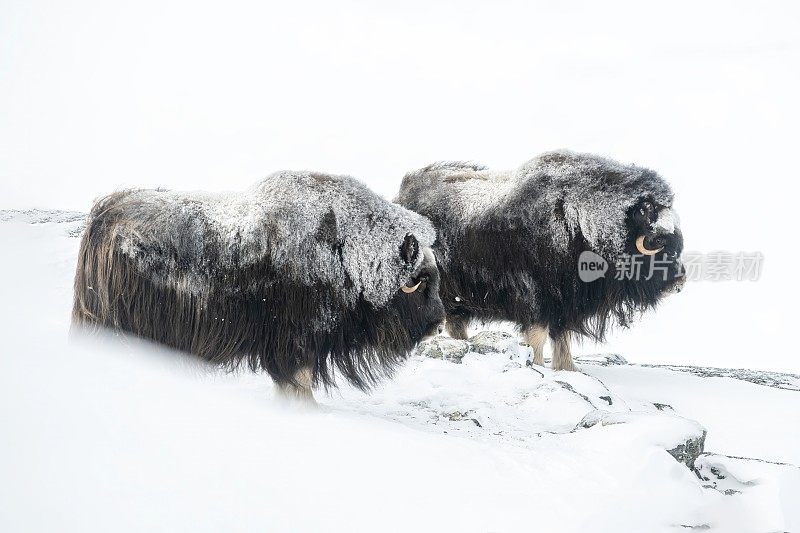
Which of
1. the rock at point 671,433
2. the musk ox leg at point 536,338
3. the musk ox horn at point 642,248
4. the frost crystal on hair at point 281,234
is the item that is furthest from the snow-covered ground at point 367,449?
the musk ox horn at point 642,248

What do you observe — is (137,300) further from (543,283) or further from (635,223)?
(635,223)

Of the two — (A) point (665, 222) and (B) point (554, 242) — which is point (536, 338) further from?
(A) point (665, 222)

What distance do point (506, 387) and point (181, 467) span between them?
2.54 m

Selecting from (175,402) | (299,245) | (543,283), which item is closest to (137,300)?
(299,245)

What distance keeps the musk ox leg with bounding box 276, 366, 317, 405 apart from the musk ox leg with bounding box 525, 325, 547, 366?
2073 millimetres

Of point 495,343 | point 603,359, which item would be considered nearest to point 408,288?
point 495,343

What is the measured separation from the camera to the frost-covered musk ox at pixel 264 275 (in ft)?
11.5

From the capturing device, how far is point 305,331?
3.65m

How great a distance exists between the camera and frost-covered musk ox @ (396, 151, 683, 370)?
16.5 feet

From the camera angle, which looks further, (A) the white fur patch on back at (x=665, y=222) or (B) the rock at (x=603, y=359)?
(B) the rock at (x=603, y=359)

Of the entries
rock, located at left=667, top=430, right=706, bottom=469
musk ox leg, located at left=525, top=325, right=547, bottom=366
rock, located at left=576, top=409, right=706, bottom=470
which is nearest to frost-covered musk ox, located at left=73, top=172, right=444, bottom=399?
rock, located at left=576, top=409, right=706, bottom=470

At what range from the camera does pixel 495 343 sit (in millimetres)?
4824

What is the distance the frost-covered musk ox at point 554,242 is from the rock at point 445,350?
681 millimetres

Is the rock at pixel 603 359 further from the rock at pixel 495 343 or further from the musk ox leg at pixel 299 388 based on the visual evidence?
the musk ox leg at pixel 299 388
